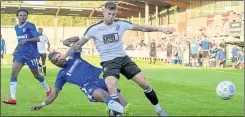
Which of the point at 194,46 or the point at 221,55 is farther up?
the point at 194,46

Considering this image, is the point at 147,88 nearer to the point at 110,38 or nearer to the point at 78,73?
the point at 110,38

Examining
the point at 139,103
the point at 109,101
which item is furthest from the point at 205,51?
the point at 109,101

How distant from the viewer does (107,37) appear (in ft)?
32.6

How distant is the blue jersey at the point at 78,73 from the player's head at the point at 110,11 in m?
0.94

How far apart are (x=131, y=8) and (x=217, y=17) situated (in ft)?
90.6

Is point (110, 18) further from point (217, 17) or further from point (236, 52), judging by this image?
point (217, 17)

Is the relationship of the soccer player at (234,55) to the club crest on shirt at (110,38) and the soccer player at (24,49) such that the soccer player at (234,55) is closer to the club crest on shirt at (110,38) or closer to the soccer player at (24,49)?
the soccer player at (24,49)

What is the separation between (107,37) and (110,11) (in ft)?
1.85

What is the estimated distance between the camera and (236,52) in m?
35.4

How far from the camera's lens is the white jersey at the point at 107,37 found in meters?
9.91

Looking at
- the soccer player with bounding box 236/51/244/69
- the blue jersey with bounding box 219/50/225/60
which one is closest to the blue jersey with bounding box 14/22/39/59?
the soccer player with bounding box 236/51/244/69

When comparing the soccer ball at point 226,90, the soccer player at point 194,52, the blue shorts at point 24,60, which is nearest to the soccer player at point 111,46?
the soccer ball at point 226,90

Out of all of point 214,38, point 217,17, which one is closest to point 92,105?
point 214,38

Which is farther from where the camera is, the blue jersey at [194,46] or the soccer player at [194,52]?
the blue jersey at [194,46]
